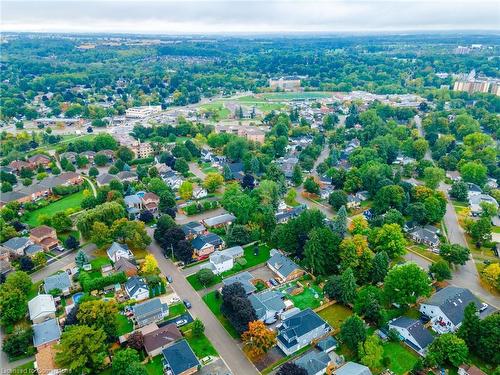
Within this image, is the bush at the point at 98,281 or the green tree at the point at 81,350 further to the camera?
the bush at the point at 98,281

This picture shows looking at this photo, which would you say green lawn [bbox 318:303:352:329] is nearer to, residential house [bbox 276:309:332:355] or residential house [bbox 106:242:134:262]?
residential house [bbox 276:309:332:355]

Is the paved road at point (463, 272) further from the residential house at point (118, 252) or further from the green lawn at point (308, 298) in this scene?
the residential house at point (118, 252)

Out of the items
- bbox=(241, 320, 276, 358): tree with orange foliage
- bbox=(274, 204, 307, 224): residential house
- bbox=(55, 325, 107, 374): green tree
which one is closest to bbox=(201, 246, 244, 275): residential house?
bbox=(274, 204, 307, 224): residential house

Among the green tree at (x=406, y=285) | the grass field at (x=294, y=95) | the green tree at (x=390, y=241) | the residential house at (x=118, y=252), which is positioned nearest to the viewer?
the green tree at (x=406, y=285)

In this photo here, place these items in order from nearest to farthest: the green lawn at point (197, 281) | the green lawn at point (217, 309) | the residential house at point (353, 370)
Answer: the residential house at point (353, 370), the green lawn at point (217, 309), the green lawn at point (197, 281)

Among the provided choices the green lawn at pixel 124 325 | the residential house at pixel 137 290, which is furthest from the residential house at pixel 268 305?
the green lawn at pixel 124 325

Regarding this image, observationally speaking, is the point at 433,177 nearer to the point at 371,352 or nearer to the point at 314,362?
the point at 371,352

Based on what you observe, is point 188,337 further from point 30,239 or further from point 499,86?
point 499,86
